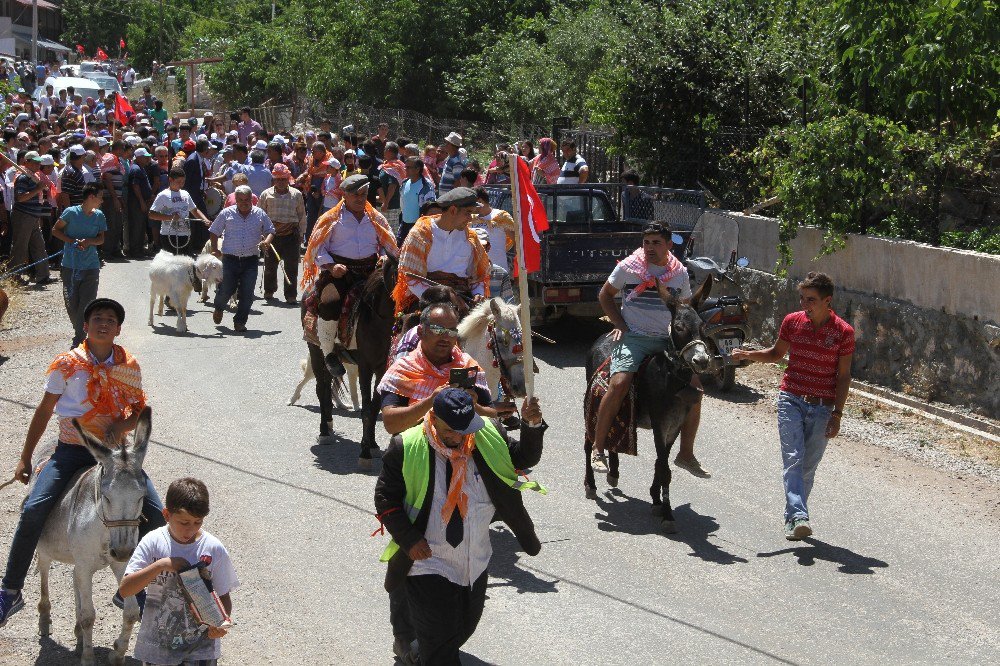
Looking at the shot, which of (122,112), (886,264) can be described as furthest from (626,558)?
(122,112)

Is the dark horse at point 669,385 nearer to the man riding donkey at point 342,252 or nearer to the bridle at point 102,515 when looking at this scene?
the man riding donkey at point 342,252

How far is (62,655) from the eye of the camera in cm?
684

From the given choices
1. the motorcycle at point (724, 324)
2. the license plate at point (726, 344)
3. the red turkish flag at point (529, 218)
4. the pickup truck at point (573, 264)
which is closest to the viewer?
the red turkish flag at point (529, 218)

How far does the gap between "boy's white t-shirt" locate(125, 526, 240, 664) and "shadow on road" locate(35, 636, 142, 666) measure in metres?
1.20

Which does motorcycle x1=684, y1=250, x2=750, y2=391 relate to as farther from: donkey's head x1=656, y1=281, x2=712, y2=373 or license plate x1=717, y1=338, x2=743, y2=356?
donkey's head x1=656, y1=281, x2=712, y2=373

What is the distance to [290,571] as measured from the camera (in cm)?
818

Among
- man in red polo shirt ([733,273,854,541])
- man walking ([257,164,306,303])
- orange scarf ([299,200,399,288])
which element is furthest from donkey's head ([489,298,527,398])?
man walking ([257,164,306,303])

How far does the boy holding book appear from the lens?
5.54 m

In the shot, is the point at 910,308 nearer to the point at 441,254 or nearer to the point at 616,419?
the point at 616,419

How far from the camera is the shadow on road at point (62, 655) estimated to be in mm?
6727

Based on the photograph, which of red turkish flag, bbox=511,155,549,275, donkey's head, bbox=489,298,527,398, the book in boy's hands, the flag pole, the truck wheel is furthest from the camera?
the truck wheel

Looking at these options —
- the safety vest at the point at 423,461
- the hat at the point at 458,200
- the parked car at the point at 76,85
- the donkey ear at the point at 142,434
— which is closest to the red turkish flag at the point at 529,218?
the hat at the point at 458,200

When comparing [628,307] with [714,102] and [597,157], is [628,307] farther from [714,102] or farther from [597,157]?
[597,157]

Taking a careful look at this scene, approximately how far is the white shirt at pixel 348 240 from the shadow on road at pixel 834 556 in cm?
447
